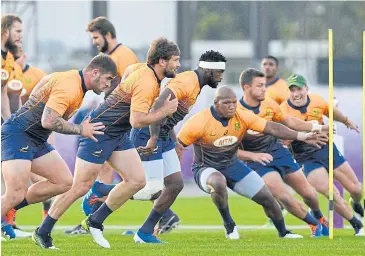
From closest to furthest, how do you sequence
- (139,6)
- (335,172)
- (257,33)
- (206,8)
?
(335,172)
(257,33)
(139,6)
(206,8)

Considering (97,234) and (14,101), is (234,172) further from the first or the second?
(14,101)

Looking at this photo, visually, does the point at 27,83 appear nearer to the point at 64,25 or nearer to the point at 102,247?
the point at 102,247

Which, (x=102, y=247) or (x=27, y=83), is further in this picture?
(x=27, y=83)

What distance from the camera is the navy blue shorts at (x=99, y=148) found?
13.8 m

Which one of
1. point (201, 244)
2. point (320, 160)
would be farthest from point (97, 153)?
point (320, 160)

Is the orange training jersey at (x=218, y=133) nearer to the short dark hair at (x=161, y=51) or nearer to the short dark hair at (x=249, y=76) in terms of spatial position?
the short dark hair at (x=249, y=76)

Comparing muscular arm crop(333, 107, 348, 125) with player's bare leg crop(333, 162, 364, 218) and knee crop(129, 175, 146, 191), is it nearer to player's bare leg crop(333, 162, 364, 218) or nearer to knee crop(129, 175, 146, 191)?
player's bare leg crop(333, 162, 364, 218)

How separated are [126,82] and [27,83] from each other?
160 inches

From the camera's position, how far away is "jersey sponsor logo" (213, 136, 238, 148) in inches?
620

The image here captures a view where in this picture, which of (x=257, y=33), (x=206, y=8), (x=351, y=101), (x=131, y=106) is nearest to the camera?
(x=131, y=106)

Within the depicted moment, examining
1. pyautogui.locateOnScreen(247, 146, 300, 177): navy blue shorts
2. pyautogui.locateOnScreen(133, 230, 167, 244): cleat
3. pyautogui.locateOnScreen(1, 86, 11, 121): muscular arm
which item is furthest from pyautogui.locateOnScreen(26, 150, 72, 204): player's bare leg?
pyautogui.locateOnScreen(247, 146, 300, 177): navy blue shorts

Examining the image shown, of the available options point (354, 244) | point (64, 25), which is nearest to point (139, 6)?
point (64, 25)

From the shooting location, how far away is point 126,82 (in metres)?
13.9

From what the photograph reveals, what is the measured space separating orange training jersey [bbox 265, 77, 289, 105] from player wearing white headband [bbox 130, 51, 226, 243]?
11.7 feet
